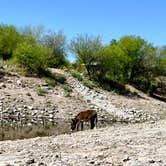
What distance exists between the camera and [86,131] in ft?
89.9

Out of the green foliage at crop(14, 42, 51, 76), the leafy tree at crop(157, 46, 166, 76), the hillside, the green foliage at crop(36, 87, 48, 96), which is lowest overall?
the hillside

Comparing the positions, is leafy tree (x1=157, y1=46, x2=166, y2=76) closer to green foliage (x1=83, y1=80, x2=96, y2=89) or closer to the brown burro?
green foliage (x1=83, y1=80, x2=96, y2=89)

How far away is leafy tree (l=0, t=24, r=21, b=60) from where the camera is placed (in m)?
Answer: 67.9

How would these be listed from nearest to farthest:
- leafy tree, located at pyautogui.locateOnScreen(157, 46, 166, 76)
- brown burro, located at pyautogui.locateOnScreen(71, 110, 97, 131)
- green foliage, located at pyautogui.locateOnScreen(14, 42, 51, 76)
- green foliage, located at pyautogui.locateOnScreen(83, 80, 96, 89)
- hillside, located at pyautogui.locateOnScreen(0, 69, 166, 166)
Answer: hillside, located at pyautogui.locateOnScreen(0, 69, 166, 166), brown burro, located at pyautogui.locateOnScreen(71, 110, 97, 131), green foliage, located at pyautogui.locateOnScreen(83, 80, 96, 89), green foliage, located at pyautogui.locateOnScreen(14, 42, 51, 76), leafy tree, located at pyautogui.locateOnScreen(157, 46, 166, 76)

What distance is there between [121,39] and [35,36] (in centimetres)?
1253

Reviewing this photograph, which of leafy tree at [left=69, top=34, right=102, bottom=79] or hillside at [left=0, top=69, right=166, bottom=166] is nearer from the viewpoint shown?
hillside at [left=0, top=69, right=166, bottom=166]

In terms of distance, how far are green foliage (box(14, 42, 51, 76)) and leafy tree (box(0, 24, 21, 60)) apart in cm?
835

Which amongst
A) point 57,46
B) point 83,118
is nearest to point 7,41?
point 57,46

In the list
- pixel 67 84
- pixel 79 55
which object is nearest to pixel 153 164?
pixel 67 84

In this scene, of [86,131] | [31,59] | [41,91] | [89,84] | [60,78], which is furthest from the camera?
[89,84]

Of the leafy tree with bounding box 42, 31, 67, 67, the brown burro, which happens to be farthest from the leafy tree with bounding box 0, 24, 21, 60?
the brown burro

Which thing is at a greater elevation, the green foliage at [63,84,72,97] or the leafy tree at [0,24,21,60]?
the leafy tree at [0,24,21,60]

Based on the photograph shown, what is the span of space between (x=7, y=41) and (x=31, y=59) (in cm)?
1153

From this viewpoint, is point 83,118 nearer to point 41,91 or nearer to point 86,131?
point 86,131
